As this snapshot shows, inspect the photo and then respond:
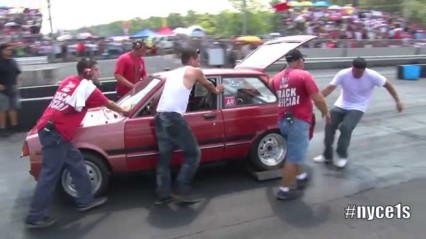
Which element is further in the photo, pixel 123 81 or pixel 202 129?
pixel 123 81

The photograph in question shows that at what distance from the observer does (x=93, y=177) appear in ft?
16.7

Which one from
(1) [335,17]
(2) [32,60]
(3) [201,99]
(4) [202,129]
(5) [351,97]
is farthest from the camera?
(1) [335,17]

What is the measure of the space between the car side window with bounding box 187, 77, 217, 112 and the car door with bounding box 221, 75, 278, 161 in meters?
0.14

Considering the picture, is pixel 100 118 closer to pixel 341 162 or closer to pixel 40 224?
pixel 40 224

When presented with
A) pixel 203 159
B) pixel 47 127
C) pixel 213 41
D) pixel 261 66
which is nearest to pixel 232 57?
pixel 213 41

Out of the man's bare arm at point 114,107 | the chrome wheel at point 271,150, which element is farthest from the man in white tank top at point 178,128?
the chrome wheel at point 271,150

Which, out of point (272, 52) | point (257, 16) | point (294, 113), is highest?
point (257, 16)

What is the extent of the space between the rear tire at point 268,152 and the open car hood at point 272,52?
107 centimetres

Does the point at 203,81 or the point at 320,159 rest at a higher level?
the point at 203,81

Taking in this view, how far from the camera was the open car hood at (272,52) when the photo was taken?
6.11 m

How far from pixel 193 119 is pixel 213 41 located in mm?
15032

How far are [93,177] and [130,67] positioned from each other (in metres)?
2.66

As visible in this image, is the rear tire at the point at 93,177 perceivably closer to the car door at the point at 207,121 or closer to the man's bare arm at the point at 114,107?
the man's bare arm at the point at 114,107

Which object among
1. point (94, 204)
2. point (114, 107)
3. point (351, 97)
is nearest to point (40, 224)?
point (94, 204)
